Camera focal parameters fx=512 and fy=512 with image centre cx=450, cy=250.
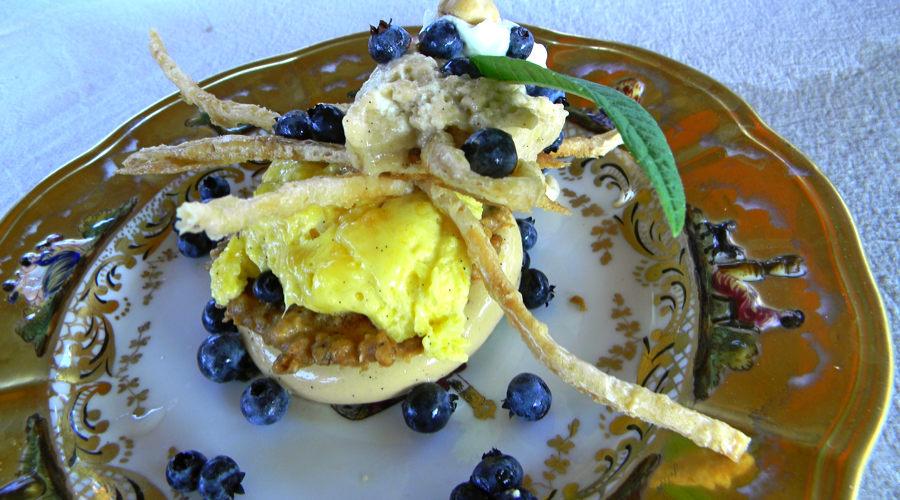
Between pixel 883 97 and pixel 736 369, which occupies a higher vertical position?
pixel 883 97

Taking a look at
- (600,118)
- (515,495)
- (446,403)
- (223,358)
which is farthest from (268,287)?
(600,118)

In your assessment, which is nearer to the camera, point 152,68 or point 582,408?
point 582,408

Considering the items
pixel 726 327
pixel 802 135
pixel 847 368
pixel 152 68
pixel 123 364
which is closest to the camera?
pixel 847 368

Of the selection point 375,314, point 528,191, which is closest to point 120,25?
point 375,314

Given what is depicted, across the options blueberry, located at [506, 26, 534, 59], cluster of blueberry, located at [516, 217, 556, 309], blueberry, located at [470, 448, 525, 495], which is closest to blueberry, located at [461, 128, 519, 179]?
blueberry, located at [506, 26, 534, 59]

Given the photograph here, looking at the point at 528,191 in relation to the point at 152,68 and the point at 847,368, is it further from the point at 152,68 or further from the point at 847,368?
the point at 152,68

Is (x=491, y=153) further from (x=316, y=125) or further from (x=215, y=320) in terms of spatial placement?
(x=215, y=320)
